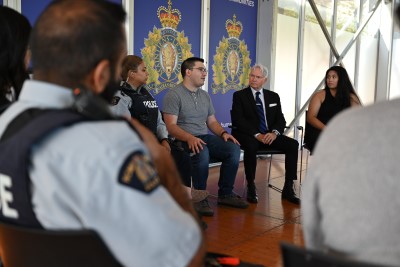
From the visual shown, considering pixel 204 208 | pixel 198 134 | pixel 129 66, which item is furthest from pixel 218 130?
pixel 129 66

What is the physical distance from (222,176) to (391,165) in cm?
339

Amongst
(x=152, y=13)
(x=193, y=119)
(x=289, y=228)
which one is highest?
(x=152, y=13)

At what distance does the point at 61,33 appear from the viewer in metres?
0.99

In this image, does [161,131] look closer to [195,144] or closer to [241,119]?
[195,144]

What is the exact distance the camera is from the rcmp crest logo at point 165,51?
206 inches

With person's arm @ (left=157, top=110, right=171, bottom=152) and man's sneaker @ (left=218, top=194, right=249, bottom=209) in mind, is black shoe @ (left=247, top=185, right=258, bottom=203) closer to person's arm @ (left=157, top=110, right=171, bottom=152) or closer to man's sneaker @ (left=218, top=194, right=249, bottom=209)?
man's sneaker @ (left=218, top=194, right=249, bottom=209)

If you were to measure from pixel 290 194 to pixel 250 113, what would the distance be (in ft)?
3.01

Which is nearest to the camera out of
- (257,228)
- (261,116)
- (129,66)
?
(257,228)

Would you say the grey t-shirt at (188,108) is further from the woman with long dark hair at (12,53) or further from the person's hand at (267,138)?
the woman with long dark hair at (12,53)

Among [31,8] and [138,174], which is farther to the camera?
[31,8]

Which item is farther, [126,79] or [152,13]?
[152,13]

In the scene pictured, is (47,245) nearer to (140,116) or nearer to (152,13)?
(140,116)

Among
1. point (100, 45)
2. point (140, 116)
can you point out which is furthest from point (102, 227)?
point (140, 116)

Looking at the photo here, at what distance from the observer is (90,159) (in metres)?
0.89
